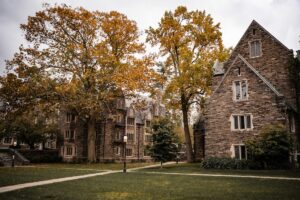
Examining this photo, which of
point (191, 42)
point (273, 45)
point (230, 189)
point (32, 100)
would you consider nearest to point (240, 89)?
point (273, 45)

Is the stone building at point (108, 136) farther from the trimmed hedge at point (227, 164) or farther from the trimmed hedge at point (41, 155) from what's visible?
the trimmed hedge at point (227, 164)

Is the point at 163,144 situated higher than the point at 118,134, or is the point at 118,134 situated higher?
the point at 118,134

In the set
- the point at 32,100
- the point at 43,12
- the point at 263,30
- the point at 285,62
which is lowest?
the point at 32,100

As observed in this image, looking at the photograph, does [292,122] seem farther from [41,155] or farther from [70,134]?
[41,155]

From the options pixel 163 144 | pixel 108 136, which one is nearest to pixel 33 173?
pixel 163 144

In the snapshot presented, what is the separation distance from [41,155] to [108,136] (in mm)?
10819

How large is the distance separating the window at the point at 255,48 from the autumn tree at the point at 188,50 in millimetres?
2938

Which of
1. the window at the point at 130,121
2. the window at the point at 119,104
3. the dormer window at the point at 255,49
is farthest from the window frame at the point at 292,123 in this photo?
the window at the point at 130,121

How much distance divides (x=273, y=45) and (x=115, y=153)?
1178 inches

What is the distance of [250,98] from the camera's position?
2555 cm

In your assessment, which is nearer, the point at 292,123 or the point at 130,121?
the point at 292,123

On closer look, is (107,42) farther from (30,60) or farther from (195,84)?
(195,84)

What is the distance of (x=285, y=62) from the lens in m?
28.9

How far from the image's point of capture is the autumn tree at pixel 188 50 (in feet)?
99.2
